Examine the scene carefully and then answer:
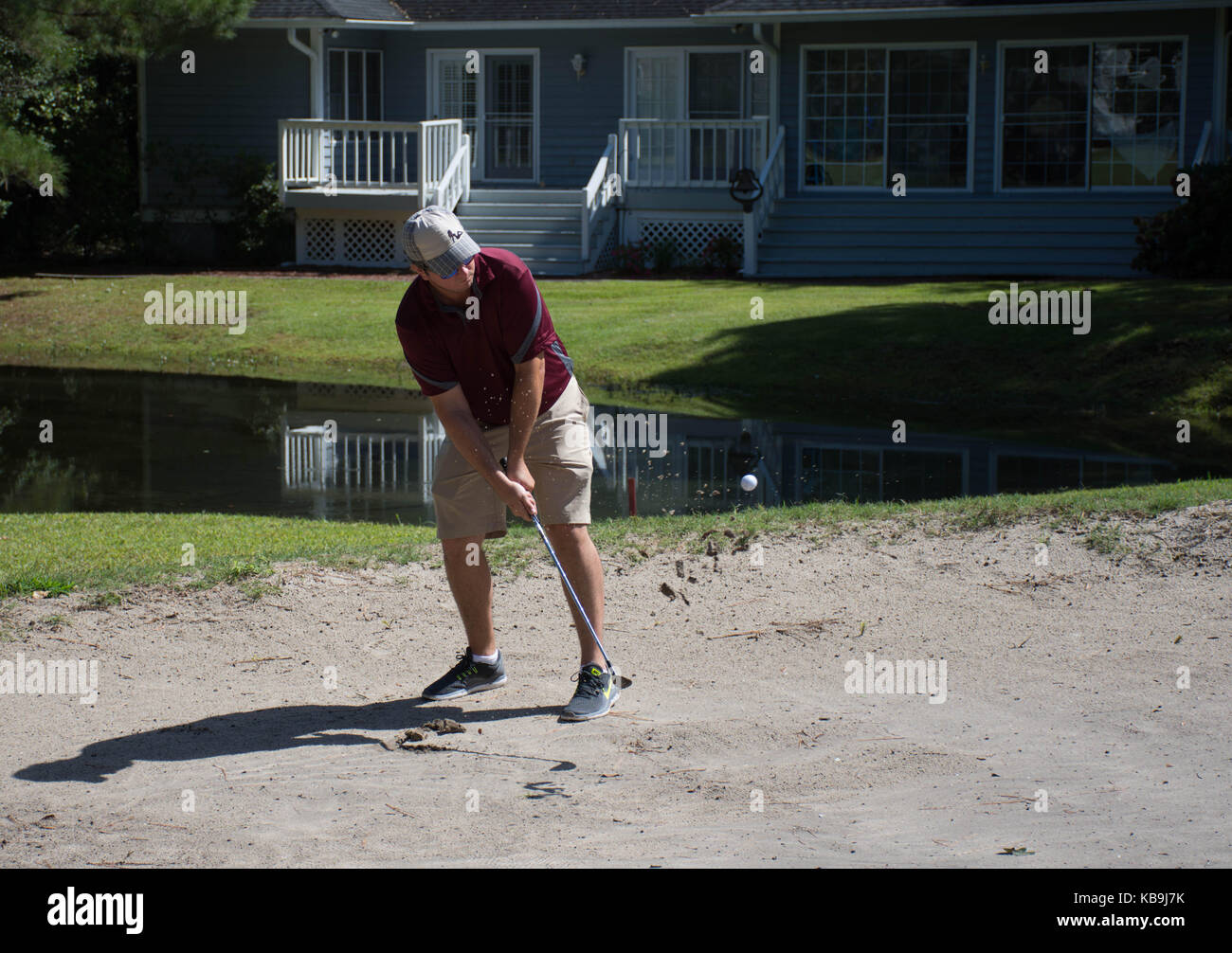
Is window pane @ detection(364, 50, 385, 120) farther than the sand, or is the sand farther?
window pane @ detection(364, 50, 385, 120)

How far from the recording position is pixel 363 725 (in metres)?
5.38

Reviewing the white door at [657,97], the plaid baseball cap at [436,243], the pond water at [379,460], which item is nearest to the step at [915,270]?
the white door at [657,97]

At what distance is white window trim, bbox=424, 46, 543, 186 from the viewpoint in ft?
85.4

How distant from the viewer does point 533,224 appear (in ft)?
79.1

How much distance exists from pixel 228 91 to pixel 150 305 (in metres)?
7.57

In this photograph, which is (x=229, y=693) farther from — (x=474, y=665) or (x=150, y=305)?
(x=150, y=305)

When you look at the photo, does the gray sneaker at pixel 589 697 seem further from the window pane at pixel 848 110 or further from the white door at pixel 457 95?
the white door at pixel 457 95

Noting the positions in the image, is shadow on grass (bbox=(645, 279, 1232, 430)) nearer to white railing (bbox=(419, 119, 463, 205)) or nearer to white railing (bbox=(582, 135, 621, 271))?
white railing (bbox=(582, 135, 621, 271))

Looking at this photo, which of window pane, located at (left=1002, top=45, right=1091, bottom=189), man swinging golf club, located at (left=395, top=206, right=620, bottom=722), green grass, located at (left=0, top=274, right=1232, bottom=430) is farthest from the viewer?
window pane, located at (left=1002, top=45, right=1091, bottom=189)

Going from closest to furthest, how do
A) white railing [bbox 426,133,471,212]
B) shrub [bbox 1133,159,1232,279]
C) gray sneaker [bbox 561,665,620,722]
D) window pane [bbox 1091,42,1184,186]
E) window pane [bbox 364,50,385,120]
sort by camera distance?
1. gray sneaker [bbox 561,665,620,722]
2. shrub [bbox 1133,159,1232,279]
3. window pane [bbox 1091,42,1184,186]
4. white railing [bbox 426,133,471,212]
5. window pane [bbox 364,50,385,120]

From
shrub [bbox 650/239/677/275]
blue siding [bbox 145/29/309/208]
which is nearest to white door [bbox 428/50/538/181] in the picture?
blue siding [bbox 145/29/309/208]

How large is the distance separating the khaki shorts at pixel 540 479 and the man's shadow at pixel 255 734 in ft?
2.36

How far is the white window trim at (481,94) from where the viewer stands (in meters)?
26.0

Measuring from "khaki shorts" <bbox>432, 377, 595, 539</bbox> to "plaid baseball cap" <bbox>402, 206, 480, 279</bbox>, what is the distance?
2.39 ft
